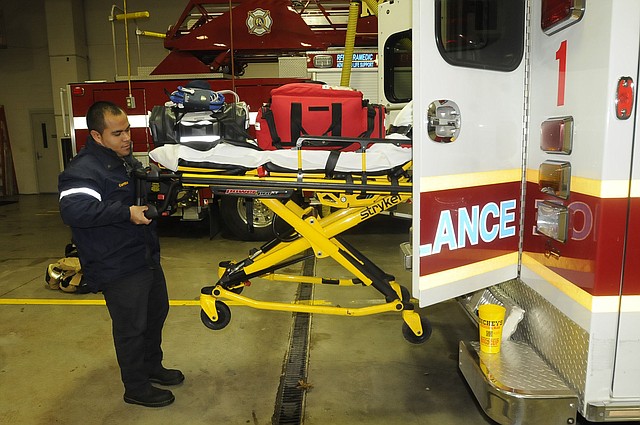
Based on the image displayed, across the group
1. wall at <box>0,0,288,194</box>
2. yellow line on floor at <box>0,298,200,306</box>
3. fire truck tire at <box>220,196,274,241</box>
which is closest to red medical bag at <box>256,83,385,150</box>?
yellow line on floor at <box>0,298,200,306</box>

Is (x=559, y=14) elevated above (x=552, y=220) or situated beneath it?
elevated above

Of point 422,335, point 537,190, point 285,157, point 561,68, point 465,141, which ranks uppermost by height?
point 561,68

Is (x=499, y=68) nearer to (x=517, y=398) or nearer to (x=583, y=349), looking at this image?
(x=583, y=349)

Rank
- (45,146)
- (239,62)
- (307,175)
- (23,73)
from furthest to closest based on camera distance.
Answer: (45,146)
(23,73)
(239,62)
(307,175)

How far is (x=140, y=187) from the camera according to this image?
296 cm

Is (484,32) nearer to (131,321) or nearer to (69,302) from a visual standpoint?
(131,321)

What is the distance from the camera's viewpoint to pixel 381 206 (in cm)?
316

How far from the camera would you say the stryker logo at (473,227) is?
2102 millimetres

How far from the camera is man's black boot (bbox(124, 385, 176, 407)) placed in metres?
2.91

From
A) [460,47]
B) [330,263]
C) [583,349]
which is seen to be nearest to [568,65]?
[460,47]

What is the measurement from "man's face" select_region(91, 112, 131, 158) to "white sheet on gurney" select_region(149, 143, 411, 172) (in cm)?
20

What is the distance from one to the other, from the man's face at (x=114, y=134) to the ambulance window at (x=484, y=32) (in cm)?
177

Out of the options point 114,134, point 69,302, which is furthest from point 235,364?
point 69,302

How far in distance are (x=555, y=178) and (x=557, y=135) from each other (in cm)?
17
